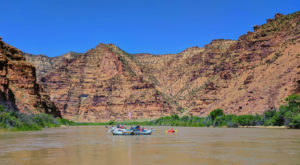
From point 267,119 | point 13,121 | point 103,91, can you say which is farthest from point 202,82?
point 13,121

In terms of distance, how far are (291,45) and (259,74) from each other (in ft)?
43.7

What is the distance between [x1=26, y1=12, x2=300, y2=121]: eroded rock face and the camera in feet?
309

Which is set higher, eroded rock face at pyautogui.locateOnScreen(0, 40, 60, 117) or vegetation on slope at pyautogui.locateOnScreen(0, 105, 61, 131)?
eroded rock face at pyautogui.locateOnScreen(0, 40, 60, 117)

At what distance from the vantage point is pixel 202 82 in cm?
16338

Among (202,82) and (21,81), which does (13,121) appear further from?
(202,82)

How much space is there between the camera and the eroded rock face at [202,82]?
3703 inches

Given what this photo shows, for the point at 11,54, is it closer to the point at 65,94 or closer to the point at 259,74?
the point at 259,74

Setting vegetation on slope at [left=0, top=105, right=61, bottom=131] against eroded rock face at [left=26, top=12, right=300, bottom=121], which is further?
eroded rock face at [left=26, top=12, right=300, bottom=121]

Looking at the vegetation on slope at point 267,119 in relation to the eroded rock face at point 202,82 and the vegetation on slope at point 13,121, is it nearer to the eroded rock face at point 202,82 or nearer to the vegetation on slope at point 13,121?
the eroded rock face at point 202,82

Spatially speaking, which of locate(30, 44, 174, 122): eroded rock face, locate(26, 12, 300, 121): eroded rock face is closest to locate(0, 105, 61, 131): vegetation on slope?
locate(26, 12, 300, 121): eroded rock face

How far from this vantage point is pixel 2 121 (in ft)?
147

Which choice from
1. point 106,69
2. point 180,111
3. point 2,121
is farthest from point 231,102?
point 106,69

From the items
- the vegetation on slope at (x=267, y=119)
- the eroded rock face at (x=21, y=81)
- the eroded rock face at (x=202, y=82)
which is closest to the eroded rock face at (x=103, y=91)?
the eroded rock face at (x=202, y=82)

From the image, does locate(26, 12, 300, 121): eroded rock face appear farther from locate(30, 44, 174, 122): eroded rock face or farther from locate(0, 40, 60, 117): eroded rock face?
locate(0, 40, 60, 117): eroded rock face
